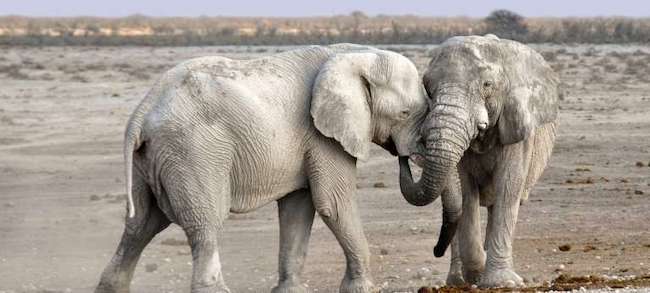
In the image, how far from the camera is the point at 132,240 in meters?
10.8

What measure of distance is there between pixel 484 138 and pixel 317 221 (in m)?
4.23

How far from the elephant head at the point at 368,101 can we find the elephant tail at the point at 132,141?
1.04m

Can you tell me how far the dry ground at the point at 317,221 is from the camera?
41.3ft

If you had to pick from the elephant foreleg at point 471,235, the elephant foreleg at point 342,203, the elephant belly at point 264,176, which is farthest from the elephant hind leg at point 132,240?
the elephant foreleg at point 471,235

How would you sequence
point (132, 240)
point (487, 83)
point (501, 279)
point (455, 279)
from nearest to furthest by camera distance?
point (132, 240), point (487, 83), point (501, 279), point (455, 279)

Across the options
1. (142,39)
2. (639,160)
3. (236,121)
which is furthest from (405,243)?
(142,39)

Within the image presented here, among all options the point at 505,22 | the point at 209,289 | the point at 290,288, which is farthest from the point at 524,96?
the point at 505,22

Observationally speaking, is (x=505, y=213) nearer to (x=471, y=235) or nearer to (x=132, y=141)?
(x=471, y=235)

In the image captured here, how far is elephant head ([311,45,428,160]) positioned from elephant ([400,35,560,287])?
149 millimetres

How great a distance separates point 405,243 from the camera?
1382cm

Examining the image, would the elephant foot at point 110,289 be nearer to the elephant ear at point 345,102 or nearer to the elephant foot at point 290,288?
the elephant foot at point 290,288

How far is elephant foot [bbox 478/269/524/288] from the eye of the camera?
11141 mm

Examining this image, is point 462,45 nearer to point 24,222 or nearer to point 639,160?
point 24,222

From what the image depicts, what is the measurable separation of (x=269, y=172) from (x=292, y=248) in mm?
680
